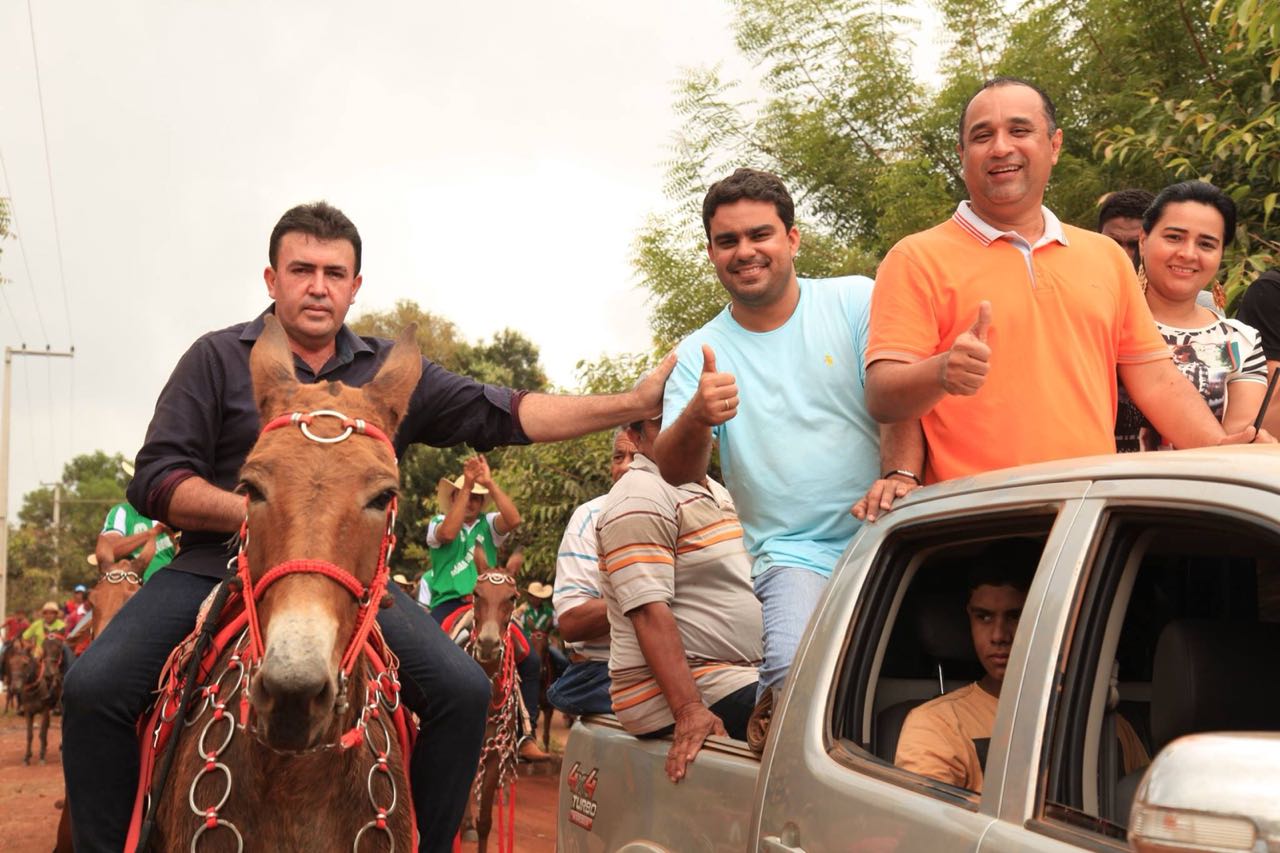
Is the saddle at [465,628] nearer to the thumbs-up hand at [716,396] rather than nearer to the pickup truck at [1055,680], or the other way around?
the thumbs-up hand at [716,396]

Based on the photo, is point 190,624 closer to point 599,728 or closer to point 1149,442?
point 599,728

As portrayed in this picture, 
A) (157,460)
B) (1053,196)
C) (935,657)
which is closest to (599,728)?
(935,657)

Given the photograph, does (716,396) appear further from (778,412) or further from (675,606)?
(675,606)

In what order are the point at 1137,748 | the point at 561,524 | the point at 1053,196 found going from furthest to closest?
the point at 561,524 → the point at 1053,196 → the point at 1137,748

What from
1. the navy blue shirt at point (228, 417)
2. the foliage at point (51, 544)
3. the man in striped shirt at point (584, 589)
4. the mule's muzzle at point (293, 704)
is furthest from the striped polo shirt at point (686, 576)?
the foliage at point (51, 544)

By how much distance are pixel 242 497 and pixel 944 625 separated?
229 centimetres

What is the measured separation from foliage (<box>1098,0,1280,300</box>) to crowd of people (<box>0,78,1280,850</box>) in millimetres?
2425

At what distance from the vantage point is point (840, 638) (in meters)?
3.46

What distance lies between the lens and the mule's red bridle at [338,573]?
12.2 feet

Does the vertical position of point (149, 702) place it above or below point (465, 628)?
above

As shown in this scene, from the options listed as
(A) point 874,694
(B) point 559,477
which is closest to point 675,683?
(A) point 874,694

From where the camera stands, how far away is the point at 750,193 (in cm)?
516

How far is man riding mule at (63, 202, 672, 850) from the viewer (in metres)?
4.72

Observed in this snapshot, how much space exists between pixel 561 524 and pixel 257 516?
14.2 metres
